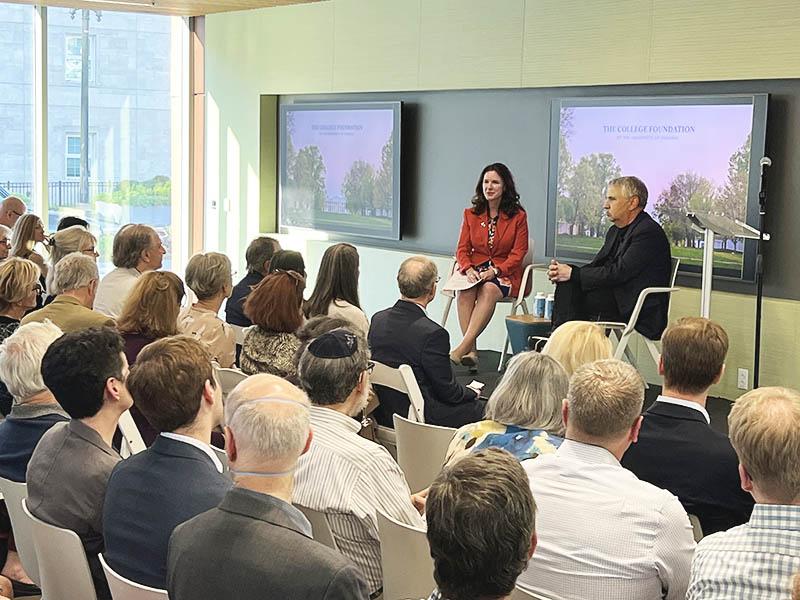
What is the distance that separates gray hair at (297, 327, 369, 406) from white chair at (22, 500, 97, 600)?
2.78 feet

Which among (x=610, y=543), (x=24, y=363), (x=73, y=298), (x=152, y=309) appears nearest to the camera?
(x=610, y=543)

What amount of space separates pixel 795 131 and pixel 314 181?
5139 millimetres

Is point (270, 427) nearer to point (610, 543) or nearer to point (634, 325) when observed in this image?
point (610, 543)

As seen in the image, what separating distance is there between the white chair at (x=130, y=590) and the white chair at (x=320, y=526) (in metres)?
0.61

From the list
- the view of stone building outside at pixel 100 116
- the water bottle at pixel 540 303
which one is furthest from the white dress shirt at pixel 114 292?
the view of stone building outside at pixel 100 116

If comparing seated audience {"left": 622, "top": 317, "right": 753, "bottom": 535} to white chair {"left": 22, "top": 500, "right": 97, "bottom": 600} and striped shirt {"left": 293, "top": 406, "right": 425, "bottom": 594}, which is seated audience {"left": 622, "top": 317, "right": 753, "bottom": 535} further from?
white chair {"left": 22, "top": 500, "right": 97, "bottom": 600}

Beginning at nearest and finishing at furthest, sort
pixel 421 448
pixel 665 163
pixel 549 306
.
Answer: pixel 421 448, pixel 665 163, pixel 549 306

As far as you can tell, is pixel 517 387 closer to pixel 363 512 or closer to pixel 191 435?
pixel 363 512

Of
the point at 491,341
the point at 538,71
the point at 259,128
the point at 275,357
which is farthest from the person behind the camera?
the point at 259,128

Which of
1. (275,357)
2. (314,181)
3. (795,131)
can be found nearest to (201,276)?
(275,357)

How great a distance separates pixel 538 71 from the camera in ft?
26.8

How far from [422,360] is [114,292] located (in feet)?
6.89

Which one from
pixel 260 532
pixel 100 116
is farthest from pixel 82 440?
pixel 100 116

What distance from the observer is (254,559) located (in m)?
2.12
